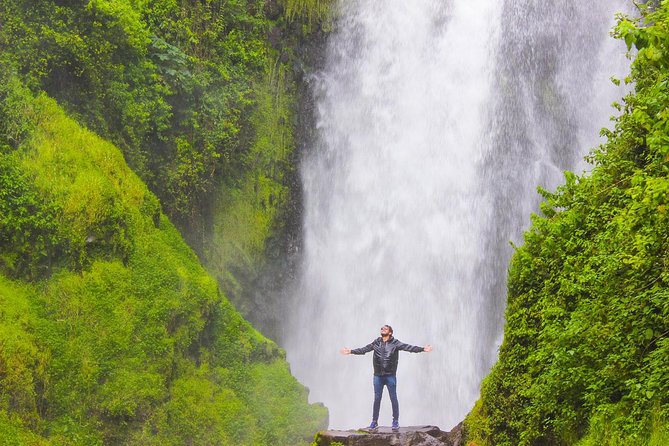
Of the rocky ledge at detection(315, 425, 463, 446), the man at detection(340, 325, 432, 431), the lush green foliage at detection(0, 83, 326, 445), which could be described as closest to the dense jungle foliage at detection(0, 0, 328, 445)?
the lush green foliage at detection(0, 83, 326, 445)

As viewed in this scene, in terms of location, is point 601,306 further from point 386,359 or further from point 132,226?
point 132,226

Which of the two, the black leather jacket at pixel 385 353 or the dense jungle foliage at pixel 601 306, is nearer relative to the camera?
the dense jungle foliage at pixel 601 306

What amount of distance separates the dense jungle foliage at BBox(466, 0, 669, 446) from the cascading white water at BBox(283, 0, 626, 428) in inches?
325

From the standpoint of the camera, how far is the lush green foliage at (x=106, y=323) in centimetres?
1171

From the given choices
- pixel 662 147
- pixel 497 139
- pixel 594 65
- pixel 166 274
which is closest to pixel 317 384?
pixel 166 274

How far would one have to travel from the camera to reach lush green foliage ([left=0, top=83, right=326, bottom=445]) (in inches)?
461

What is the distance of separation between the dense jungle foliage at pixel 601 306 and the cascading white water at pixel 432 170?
8.26 meters

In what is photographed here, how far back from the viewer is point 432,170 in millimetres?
19656

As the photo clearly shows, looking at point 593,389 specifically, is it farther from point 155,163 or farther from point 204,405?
point 155,163

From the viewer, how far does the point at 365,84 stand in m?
20.7

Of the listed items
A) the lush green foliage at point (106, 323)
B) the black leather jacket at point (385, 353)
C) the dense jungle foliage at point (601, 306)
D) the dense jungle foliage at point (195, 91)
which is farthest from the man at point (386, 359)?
the dense jungle foliage at point (195, 91)

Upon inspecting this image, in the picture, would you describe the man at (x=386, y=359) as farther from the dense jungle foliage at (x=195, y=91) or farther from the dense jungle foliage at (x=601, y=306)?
the dense jungle foliage at (x=195, y=91)

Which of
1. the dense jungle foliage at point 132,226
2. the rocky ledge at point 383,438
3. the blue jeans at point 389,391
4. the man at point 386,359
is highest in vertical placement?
the dense jungle foliage at point 132,226

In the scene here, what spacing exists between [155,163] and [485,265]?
8.50 m
